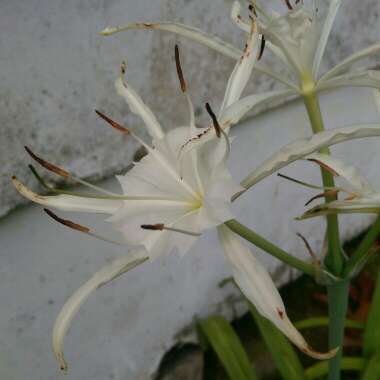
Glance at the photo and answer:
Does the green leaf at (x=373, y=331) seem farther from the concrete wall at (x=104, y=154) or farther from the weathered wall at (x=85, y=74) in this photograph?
the weathered wall at (x=85, y=74)

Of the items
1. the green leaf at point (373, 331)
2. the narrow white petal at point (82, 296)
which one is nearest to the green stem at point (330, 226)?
the narrow white petal at point (82, 296)

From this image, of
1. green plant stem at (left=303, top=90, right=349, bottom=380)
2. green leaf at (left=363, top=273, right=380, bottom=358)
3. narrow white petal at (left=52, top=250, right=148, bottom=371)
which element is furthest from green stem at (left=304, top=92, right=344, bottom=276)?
green leaf at (left=363, top=273, right=380, bottom=358)

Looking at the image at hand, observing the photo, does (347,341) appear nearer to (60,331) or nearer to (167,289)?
(167,289)

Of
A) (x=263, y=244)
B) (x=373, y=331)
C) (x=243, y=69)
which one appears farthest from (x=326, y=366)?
(x=243, y=69)

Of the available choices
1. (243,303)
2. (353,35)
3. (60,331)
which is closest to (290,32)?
(60,331)

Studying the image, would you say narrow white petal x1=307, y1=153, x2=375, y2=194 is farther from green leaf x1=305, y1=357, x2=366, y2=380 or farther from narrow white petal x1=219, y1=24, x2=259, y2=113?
green leaf x1=305, y1=357, x2=366, y2=380

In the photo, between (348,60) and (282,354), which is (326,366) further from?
(348,60)
